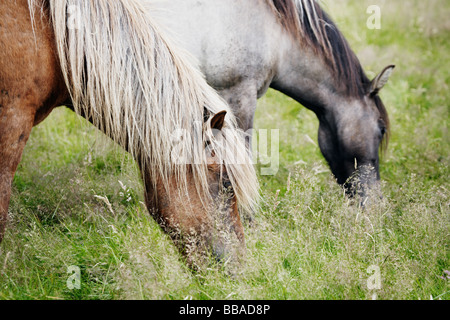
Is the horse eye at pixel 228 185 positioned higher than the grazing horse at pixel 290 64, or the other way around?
the grazing horse at pixel 290 64

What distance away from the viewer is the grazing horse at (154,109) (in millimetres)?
2596

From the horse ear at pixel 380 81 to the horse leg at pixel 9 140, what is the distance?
3161mm

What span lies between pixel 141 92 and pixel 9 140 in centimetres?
77

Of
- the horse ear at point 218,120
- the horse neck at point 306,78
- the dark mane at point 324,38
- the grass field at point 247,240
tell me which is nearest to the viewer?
the horse ear at point 218,120

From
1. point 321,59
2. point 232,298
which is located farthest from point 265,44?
point 232,298

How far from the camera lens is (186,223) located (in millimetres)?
2691

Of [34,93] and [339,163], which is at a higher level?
[34,93]

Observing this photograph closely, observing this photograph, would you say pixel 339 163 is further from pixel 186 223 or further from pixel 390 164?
pixel 186 223

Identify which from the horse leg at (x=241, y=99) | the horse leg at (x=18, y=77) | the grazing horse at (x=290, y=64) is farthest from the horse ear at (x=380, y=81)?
the horse leg at (x=18, y=77)

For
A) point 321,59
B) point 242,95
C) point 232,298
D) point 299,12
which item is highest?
point 299,12

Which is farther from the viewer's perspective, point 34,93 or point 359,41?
point 359,41

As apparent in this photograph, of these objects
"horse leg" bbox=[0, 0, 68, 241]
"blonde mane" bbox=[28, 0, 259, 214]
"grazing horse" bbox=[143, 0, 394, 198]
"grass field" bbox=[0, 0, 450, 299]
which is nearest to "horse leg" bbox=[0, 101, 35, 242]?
"horse leg" bbox=[0, 0, 68, 241]

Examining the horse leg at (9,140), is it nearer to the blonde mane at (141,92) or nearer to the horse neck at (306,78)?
the blonde mane at (141,92)

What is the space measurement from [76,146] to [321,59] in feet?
9.25
